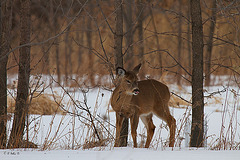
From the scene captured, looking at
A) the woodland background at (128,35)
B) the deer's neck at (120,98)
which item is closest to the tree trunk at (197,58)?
the woodland background at (128,35)

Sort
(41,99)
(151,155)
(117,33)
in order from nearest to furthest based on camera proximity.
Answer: (151,155)
(117,33)
(41,99)

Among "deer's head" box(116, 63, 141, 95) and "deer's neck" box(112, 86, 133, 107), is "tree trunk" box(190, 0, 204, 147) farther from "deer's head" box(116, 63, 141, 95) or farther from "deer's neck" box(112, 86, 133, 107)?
"deer's neck" box(112, 86, 133, 107)

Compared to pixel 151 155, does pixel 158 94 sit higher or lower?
higher

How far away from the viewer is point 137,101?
601 centimetres

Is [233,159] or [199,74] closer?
[233,159]

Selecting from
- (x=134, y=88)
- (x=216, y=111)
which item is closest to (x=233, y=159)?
(x=134, y=88)

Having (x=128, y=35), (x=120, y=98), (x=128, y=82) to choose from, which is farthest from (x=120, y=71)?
(x=128, y=35)

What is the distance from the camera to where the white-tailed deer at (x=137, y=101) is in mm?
5637

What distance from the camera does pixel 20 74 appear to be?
5.25 metres

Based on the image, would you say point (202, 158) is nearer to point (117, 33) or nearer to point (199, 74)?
point (199, 74)

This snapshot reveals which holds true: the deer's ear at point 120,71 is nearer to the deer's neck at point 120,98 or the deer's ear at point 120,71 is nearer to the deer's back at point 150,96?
the deer's neck at point 120,98

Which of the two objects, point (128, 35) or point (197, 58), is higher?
point (128, 35)

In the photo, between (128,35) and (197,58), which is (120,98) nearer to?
(197,58)

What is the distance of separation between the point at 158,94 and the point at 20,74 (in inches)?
102
